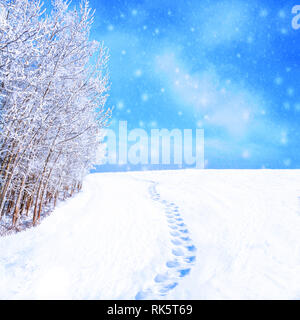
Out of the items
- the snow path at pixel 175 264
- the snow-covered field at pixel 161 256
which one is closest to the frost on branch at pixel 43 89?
the snow-covered field at pixel 161 256

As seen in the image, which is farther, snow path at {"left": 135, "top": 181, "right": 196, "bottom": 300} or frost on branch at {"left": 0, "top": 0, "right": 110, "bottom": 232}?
frost on branch at {"left": 0, "top": 0, "right": 110, "bottom": 232}

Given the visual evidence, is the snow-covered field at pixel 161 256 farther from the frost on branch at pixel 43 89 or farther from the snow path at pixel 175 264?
the frost on branch at pixel 43 89

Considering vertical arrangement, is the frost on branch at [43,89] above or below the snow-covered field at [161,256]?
above

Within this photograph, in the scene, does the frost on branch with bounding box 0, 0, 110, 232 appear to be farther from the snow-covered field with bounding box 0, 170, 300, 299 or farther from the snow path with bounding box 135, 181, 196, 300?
the snow path with bounding box 135, 181, 196, 300

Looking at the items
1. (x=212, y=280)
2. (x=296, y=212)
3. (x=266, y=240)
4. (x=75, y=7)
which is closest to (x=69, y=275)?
(x=212, y=280)

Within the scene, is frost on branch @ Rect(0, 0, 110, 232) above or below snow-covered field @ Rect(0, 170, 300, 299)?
above

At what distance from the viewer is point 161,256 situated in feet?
13.8

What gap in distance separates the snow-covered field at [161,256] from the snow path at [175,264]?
2 cm

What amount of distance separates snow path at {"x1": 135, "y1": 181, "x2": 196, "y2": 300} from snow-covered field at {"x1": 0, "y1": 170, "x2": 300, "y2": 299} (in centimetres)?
2

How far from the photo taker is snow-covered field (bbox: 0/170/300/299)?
9.96ft

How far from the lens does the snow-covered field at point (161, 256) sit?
9.96 feet

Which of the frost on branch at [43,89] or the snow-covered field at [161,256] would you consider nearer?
the snow-covered field at [161,256]

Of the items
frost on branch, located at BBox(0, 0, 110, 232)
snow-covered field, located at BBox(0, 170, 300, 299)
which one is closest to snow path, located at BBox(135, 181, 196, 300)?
snow-covered field, located at BBox(0, 170, 300, 299)
